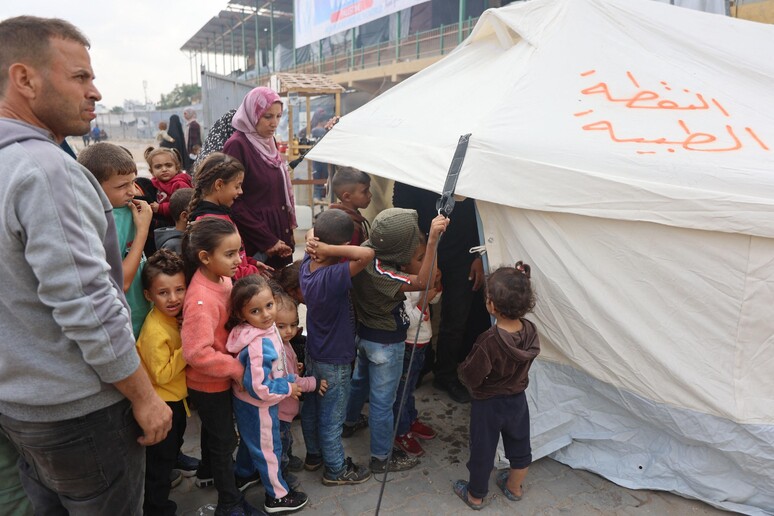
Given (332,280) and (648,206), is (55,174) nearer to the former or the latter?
(332,280)

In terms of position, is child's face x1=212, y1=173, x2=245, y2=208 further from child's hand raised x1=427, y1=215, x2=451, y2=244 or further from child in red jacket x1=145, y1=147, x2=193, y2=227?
child's hand raised x1=427, y1=215, x2=451, y2=244

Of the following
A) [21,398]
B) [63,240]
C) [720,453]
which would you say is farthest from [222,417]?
[720,453]

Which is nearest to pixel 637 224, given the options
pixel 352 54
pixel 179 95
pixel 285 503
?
pixel 285 503

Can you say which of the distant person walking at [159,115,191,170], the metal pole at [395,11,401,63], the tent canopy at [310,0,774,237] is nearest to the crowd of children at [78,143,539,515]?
the tent canopy at [310,0,774,237]

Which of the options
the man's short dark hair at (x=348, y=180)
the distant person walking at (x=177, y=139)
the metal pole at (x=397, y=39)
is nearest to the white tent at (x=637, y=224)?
the man's short dark hair at (x=348, y=180)

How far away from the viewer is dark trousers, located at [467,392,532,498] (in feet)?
7.88

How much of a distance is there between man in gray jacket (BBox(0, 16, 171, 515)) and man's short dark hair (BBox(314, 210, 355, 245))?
1.03 m

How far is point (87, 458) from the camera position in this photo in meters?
1.46

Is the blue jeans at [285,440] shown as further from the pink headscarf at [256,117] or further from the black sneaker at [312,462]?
the pink headscarf at [256,117]

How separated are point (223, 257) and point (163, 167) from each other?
57.8 inches

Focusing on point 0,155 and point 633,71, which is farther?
point 633,71

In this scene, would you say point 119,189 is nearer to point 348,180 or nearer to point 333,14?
point 348,180

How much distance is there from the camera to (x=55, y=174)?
1.27 m

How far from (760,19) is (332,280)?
20.7 feet
